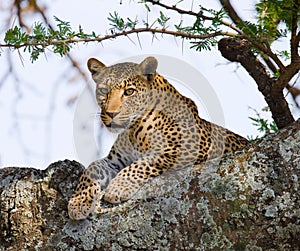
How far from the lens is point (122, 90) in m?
4.58

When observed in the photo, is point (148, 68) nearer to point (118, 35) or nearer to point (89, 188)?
point (118, 35)

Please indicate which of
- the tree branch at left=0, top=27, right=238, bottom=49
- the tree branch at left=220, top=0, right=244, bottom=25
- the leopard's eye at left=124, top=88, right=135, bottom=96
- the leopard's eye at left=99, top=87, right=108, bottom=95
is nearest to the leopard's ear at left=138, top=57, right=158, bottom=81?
the leopard's eye at left=124, top=88, right=135, bottom=96

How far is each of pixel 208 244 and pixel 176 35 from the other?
4.43 feet

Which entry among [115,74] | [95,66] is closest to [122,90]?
[115,74]

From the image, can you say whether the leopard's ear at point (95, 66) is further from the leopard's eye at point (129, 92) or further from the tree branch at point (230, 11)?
the tree branch at point (230, 11)

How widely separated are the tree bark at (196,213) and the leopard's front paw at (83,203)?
59 mm

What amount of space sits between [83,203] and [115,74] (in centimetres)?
124

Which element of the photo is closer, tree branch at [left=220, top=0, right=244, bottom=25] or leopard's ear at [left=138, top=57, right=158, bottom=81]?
leopard's ear at [left=138, top=57, right=158, bottom=81]

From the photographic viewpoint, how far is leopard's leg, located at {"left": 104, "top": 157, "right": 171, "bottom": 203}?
12.5 feet

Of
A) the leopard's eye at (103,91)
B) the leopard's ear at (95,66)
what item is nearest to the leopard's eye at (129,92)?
the leopard's eye at (103,91)

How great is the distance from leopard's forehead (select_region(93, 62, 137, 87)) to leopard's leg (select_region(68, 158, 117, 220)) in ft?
1.86

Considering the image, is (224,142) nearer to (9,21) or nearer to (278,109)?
(278,109)

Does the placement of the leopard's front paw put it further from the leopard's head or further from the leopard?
the leopard's head

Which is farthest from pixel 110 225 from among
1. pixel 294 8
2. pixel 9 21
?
pixel 9 21
